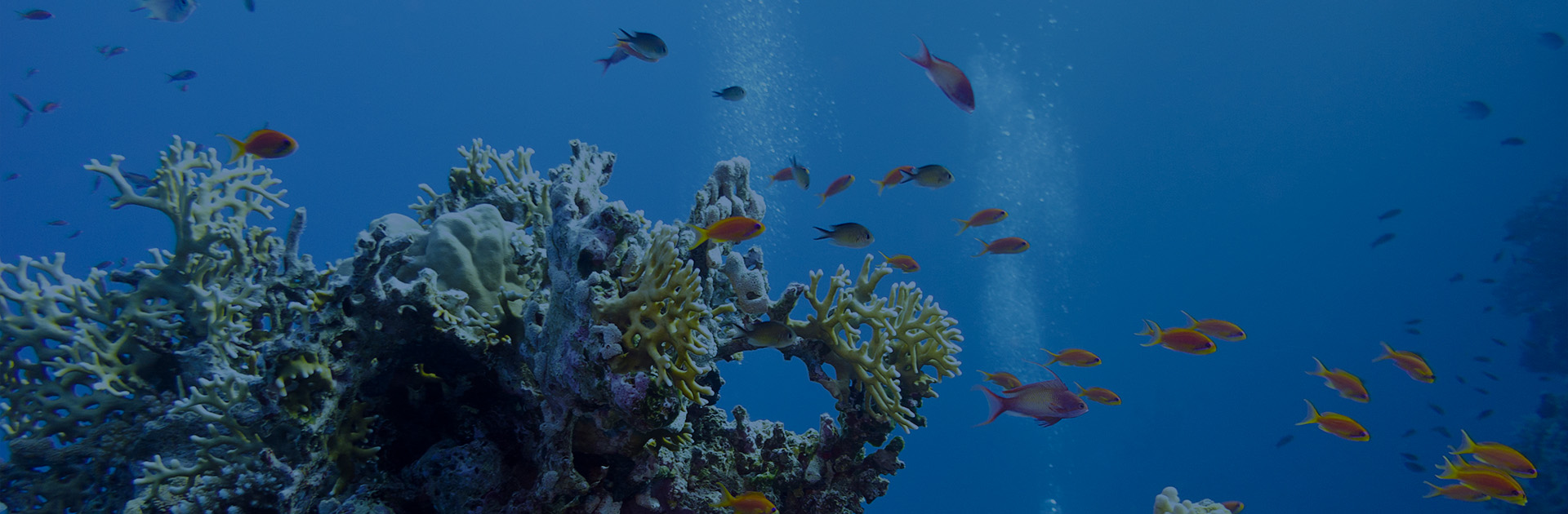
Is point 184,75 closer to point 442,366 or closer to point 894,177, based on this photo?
point 442,366

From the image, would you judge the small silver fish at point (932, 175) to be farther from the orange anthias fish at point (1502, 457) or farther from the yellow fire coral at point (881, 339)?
the orange anthias fish at point (1502, 457)

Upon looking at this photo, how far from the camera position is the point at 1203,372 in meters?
67.5

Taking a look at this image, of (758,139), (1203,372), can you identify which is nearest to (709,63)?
(758,139)

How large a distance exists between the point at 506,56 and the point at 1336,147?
10491 cm

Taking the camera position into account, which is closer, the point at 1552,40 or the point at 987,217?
the point at 987,217

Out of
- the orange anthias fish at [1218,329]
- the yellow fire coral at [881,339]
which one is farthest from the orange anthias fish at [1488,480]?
the yellow fire coral at [881,339]

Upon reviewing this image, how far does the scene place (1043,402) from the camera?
3.67 m

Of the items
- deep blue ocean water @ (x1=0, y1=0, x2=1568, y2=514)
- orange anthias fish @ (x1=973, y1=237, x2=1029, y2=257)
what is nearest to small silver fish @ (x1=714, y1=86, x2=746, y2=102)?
orange anthias fish @ (x1=973, y1=237, x2=1029, y2=257)

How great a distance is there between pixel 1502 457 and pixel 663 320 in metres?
7.06

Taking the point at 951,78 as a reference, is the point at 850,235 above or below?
below

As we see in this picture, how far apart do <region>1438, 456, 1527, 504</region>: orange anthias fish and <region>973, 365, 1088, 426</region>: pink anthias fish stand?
3.40m

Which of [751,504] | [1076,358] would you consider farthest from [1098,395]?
[751,504]

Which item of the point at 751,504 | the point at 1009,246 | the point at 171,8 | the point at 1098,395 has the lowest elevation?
the point at 751,504

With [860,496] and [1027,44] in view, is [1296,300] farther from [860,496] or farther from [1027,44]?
[860,496]
